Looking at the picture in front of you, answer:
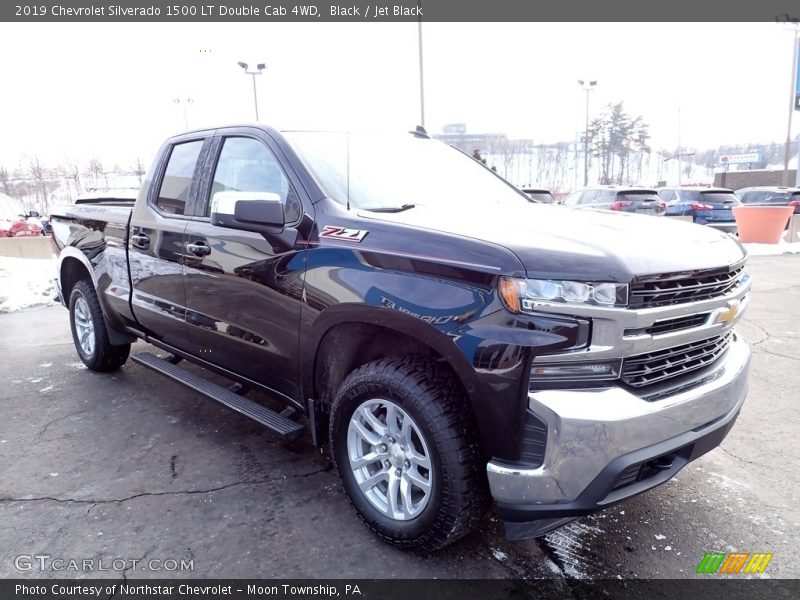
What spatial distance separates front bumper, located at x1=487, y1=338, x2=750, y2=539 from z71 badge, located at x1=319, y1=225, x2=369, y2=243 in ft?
3.43

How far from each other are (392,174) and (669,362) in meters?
1.75

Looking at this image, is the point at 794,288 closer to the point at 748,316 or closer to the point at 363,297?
the point at 748,316

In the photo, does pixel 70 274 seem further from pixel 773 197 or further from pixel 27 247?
pixel 773 197

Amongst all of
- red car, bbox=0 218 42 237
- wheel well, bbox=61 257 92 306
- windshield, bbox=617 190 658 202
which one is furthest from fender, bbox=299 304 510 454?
red car, bbox=0 218 42 237

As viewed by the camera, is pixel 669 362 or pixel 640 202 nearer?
pixel 669 362

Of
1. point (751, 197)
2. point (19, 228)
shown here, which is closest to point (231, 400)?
point (19, 228)

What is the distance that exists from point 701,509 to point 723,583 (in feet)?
1.88

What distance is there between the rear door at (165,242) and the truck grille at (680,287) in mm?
2736

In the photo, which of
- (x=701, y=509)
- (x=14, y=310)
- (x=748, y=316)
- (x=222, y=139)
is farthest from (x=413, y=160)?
(x=14, y=310)

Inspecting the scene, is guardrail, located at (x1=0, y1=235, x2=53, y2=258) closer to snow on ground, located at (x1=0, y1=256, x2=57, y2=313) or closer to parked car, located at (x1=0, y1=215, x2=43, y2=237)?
snow on ground, located at (x1=0, y1=256, x2=57, y2=313)

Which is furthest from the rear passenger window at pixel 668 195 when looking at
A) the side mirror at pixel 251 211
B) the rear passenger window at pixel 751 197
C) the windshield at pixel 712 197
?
the side mirror at pixel 251 211

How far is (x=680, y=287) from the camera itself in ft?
7.30

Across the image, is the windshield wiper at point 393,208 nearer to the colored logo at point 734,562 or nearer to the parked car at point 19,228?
the colored logo at point 734,562

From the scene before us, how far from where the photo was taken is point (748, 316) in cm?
691
